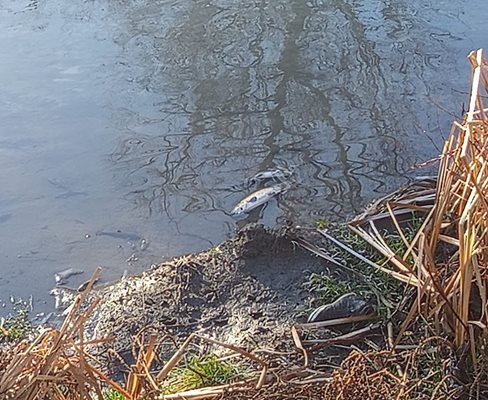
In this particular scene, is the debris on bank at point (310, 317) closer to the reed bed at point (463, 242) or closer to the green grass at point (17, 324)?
the reed bed at point (463, 242)

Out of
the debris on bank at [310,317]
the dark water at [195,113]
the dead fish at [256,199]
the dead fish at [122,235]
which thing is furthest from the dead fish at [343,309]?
the dead fish at [122,235]

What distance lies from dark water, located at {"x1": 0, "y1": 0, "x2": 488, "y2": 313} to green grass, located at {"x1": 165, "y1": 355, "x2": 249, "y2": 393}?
0.86 metres

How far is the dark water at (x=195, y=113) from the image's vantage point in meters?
3.62

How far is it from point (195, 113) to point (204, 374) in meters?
2.19

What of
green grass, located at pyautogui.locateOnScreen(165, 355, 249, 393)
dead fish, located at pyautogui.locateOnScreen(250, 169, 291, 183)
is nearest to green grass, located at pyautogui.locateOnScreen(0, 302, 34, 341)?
green grass, located at pyautogui.locateOnScreen(165, 355, 249, 393)

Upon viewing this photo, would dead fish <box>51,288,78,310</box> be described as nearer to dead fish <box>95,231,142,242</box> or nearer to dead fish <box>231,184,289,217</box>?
dead fish <box>95,231,142,242</box>

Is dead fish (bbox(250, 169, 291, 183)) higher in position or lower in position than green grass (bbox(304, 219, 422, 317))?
higher

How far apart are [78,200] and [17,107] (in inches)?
41.3

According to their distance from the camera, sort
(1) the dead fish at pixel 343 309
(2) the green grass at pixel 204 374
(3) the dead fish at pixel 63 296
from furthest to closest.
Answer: (3) the dead fish at pixel 63 296, (1) the dead fish at pixel 343 309, (2) the green grass at pixel 204 374

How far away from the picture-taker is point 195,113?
14.5ft

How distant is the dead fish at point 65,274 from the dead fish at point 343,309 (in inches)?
44.5

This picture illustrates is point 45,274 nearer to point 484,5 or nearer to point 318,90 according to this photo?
point 318,90

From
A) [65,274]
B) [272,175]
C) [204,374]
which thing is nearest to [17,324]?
[65,274]

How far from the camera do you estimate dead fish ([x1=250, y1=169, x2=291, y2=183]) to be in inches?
151
